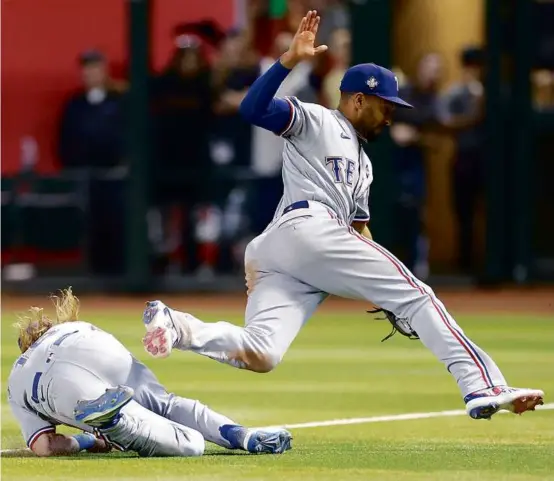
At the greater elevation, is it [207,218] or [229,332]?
[229,332]

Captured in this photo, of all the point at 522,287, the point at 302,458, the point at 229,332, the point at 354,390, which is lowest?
the point at 522,287

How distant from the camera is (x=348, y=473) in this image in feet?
18.5

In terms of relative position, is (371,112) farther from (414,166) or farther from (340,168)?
(414,166)

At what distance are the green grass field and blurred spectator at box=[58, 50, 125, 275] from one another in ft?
5.57

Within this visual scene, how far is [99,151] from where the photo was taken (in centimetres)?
1472

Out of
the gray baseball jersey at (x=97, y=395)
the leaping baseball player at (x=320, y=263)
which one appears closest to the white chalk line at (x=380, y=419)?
the leaping baseball player at (x=320, y=263)

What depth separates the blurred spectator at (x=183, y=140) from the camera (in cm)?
1429

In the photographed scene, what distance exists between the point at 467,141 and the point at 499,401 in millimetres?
8756

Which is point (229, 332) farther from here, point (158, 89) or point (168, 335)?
point (158, 89)

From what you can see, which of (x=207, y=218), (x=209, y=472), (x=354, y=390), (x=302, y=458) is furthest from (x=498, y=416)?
(x=207, y=218)

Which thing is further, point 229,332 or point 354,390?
point 354,390

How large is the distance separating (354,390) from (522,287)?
6.42 meters

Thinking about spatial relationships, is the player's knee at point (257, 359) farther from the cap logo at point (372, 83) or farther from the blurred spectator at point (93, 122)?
the blurred spectator at point (93, 122)

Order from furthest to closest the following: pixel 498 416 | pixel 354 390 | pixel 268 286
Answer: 1. pixel 354 390
2. pixel 498 416
3. pixel 268 286
